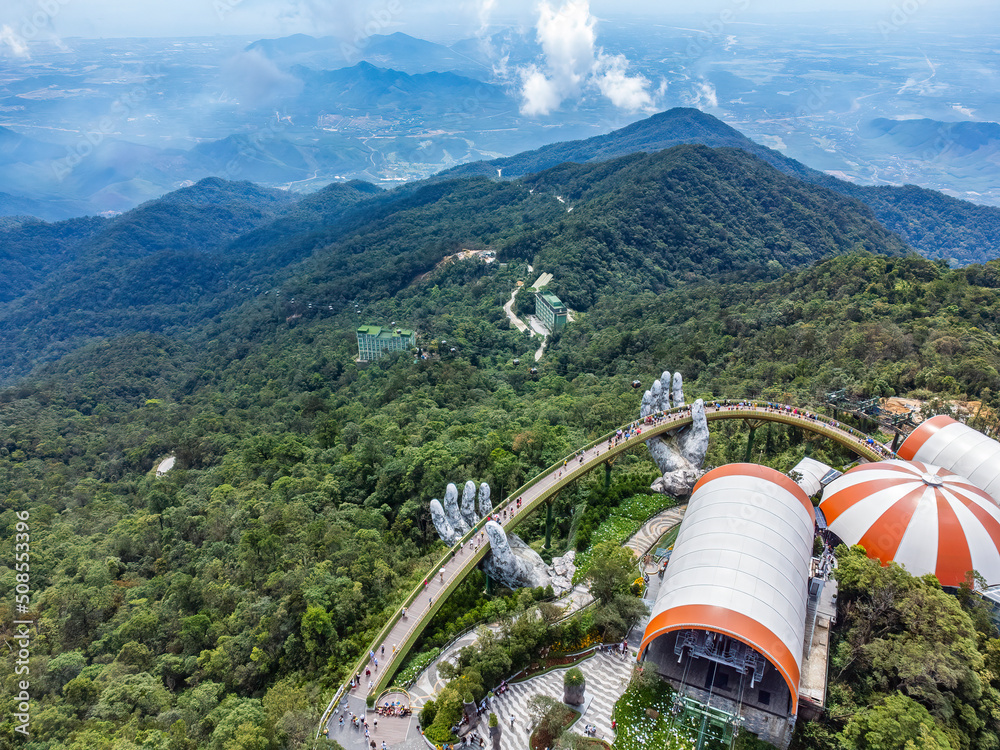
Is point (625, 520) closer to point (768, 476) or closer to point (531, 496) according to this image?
point (531, 496)

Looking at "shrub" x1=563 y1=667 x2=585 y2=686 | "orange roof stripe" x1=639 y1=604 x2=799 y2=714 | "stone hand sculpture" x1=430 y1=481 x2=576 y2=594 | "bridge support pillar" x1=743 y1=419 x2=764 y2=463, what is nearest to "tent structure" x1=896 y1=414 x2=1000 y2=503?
"bridge support pillar" x1=743 y1=419 x2=764 y2=463

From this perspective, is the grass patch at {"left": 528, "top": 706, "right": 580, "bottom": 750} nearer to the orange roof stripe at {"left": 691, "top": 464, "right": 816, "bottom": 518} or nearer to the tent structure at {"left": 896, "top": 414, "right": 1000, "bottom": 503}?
the orange roof stripe at {"left": 691, "top": 464, "right": 816, "bottom": 518}

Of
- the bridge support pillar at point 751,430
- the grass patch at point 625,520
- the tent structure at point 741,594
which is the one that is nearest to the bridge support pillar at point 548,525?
the grass patch at point 625,520

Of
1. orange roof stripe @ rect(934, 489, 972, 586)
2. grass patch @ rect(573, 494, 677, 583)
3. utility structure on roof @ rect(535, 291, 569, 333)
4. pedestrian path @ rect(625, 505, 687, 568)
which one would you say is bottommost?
utility structure on roof @ rect(535, 291, 569, 333)

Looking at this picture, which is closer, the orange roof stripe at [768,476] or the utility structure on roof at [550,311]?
the orange roof stripe at [768,476]

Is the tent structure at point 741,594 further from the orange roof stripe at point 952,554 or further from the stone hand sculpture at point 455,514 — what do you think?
the stone hand sculpture at point 455,514

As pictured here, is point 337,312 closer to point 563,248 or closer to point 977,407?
point 563,248
